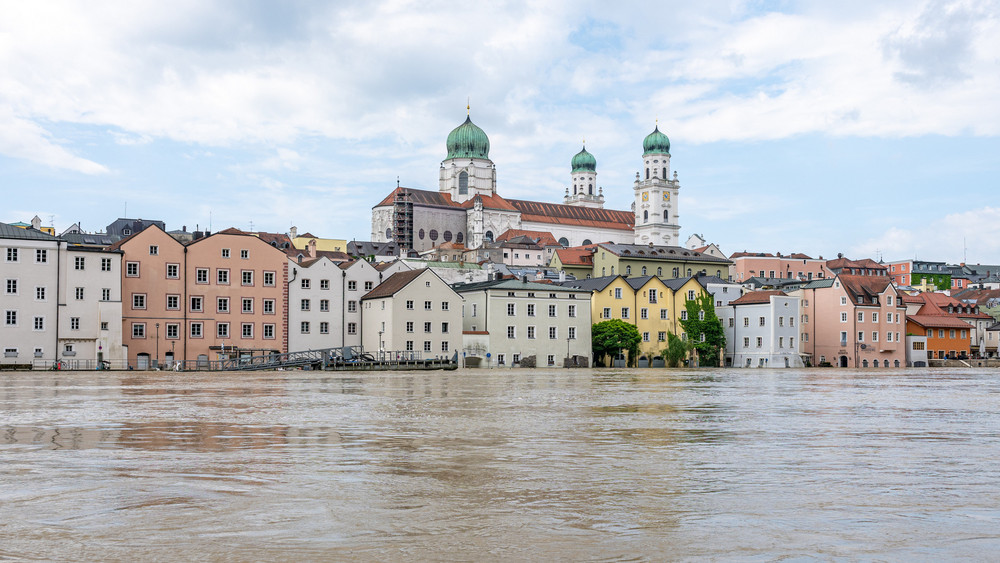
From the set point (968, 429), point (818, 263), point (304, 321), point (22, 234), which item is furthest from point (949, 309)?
point (968, 429)

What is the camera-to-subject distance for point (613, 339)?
93.8 metres

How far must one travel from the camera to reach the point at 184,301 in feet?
265

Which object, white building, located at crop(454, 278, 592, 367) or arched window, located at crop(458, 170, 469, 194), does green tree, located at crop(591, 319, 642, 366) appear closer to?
white building, located at crop(454, 278, 592, 367)

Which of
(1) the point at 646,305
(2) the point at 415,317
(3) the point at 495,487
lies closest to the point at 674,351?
(1) the point at 646,305

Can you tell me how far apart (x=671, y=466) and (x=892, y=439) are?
688 centimetres

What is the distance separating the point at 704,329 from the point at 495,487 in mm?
88543

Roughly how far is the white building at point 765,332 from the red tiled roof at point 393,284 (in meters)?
35.6

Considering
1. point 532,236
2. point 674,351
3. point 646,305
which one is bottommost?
point 674,351

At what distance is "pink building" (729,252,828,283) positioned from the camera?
16112cm

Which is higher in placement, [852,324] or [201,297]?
[201,297]

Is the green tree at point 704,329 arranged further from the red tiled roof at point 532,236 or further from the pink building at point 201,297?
the red tiled roof at point 532,236

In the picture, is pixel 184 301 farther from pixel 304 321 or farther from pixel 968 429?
pixel 968 429

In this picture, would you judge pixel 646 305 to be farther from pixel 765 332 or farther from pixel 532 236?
pixel 532 236

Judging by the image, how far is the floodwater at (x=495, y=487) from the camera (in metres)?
9.86
